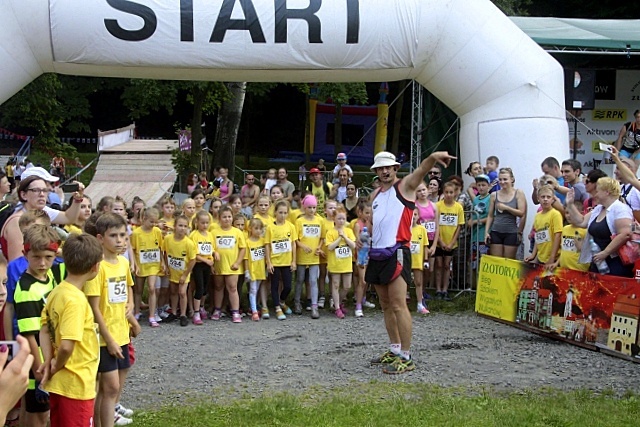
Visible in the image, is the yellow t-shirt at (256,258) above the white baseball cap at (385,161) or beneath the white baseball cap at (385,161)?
beneath

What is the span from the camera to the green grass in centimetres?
554

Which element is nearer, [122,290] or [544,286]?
[122,290]

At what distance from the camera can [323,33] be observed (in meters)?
10.8

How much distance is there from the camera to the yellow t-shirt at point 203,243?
9508 millimetres

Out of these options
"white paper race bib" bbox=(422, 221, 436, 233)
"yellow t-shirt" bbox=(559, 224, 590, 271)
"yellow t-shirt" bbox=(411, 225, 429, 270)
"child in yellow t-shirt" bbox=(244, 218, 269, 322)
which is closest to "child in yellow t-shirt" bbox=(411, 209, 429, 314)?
"yellow t-shirt" bbox=(411, 225, 429, 270)

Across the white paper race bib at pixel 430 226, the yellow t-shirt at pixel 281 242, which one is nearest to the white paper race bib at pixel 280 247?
the yellow t-shirt at pixel 281 242

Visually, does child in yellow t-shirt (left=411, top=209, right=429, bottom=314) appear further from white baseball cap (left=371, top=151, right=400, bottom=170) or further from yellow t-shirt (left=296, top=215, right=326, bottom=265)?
white baseball cap (left=371, top=151, right=400, bottom=170)

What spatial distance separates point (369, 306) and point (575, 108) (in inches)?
270

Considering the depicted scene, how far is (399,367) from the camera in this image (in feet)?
22.9

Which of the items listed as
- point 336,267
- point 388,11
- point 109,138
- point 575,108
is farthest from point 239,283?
point 109,138

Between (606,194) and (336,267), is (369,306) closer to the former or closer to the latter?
(336,267)

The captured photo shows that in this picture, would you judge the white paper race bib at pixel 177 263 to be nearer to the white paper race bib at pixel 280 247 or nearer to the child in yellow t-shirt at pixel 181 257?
the child in yellow t-shirt at pixel 181 257

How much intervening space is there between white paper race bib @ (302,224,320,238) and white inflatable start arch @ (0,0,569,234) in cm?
236

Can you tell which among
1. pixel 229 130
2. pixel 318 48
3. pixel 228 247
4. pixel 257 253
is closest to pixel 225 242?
pixel 228 247
